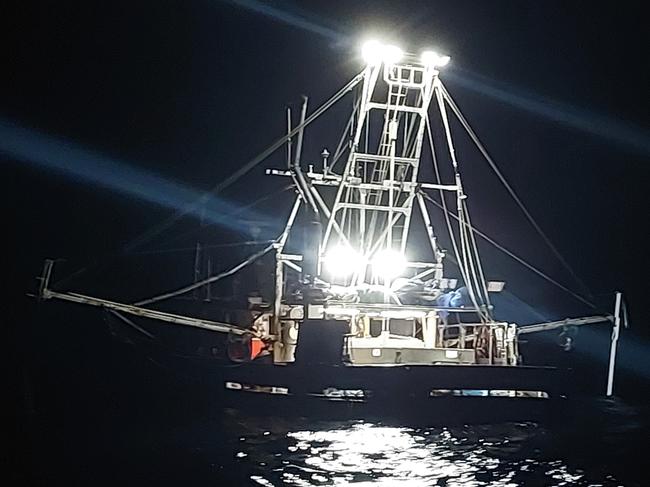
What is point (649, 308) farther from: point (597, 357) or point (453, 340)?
point (453, 340)

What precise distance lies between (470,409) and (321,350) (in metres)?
3.44

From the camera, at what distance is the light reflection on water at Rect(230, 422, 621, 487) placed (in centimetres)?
1511

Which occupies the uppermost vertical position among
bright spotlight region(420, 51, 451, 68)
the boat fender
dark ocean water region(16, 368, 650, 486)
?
bright spotlight region(420, 51, 451, 68)

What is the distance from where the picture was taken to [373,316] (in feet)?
74.7

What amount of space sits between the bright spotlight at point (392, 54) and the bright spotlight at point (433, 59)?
1.78ft

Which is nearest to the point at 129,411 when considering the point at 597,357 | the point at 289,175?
the point at 289,175

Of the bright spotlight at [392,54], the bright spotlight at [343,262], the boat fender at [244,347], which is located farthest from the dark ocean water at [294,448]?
the bright spotlight at [392,54]

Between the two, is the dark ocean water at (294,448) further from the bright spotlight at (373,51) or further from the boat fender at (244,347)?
the bright spotlight at (373,51)

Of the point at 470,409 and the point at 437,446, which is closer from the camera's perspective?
the point at 437,446

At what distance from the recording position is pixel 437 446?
18.0m

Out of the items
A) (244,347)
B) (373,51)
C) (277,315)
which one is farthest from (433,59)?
(244,347)

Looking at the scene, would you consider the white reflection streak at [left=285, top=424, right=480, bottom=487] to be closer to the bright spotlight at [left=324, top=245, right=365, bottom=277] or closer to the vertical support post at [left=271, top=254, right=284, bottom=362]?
the vertical support post at [left=271, top=254, right=284, bottom=362]

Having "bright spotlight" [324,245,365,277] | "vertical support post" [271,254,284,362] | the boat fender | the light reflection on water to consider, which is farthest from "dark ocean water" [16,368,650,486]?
"bright spotlight" [324,245,365,277]

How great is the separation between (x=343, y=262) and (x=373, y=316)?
61.5 inches
